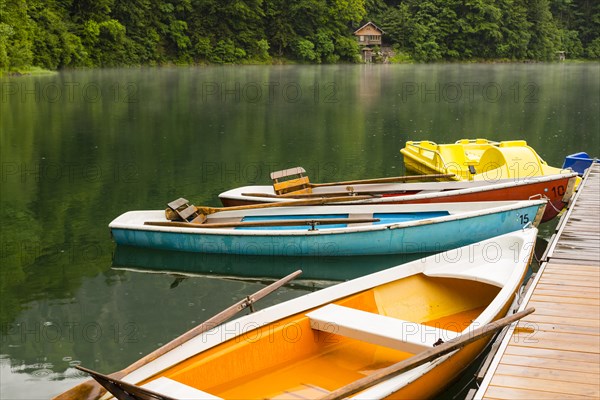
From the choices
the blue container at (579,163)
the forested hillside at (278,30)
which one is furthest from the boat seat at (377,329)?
the forested hillside at (278,30)

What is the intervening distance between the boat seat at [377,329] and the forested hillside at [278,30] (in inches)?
1870

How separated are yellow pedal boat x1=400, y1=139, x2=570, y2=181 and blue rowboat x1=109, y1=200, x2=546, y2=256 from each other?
7.42 ft

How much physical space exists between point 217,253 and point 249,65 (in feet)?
214

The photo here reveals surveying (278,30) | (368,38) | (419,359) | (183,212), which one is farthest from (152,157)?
(368,38)

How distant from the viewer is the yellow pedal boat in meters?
13.7

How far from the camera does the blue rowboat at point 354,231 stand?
11.0 metres

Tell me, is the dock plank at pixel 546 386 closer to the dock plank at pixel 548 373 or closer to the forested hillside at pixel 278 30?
the dock plank at pixel 548 373

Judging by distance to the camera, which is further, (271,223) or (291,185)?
(291,185)

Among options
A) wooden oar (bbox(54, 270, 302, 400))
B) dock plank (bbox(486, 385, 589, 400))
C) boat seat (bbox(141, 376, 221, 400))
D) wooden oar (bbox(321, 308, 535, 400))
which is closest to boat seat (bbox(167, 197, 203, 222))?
wooden oar (bbox(54, 270, 302, 400))

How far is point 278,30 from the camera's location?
78188mm

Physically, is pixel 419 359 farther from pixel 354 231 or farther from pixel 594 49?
pixel 594 49

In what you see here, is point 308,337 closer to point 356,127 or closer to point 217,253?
point 217,253

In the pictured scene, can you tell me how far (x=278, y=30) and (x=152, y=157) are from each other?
59.3 meters

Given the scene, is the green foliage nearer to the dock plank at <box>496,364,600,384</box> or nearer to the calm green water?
the calm green water
